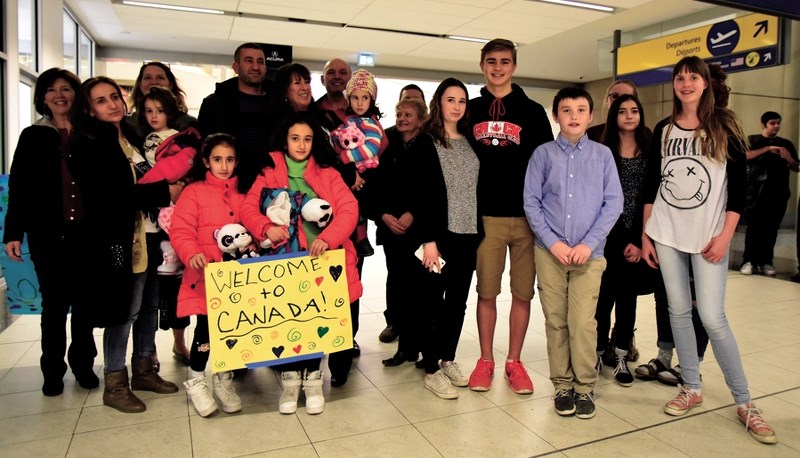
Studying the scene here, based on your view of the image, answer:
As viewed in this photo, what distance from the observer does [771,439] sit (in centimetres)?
248

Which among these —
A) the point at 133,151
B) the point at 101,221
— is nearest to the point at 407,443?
the point at 101,221

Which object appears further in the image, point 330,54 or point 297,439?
point 330,54

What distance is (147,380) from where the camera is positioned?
303 cm

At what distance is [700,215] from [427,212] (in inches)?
50.6

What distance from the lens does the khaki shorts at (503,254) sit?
9.70 ft

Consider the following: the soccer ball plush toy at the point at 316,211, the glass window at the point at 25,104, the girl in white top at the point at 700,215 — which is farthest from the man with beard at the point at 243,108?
the glass window at the point at 25,104

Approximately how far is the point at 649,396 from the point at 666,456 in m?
0.68

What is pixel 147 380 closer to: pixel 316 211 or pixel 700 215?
pixel 316 211

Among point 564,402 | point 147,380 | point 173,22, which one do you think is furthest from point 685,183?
point 173,22

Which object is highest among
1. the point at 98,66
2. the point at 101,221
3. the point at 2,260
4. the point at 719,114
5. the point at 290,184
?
the point at 98,66

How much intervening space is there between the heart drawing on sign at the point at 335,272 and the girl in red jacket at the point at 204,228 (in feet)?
1.71

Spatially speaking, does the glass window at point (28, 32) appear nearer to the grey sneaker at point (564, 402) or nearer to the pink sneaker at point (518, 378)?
the pink sneaker at point (518, 378)

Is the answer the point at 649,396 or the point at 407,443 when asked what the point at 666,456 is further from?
the point at 407,443

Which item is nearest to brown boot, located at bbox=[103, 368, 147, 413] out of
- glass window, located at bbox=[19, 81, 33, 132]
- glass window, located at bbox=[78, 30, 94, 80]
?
glass window, located at bbox=[19, 81, 33, 132]
